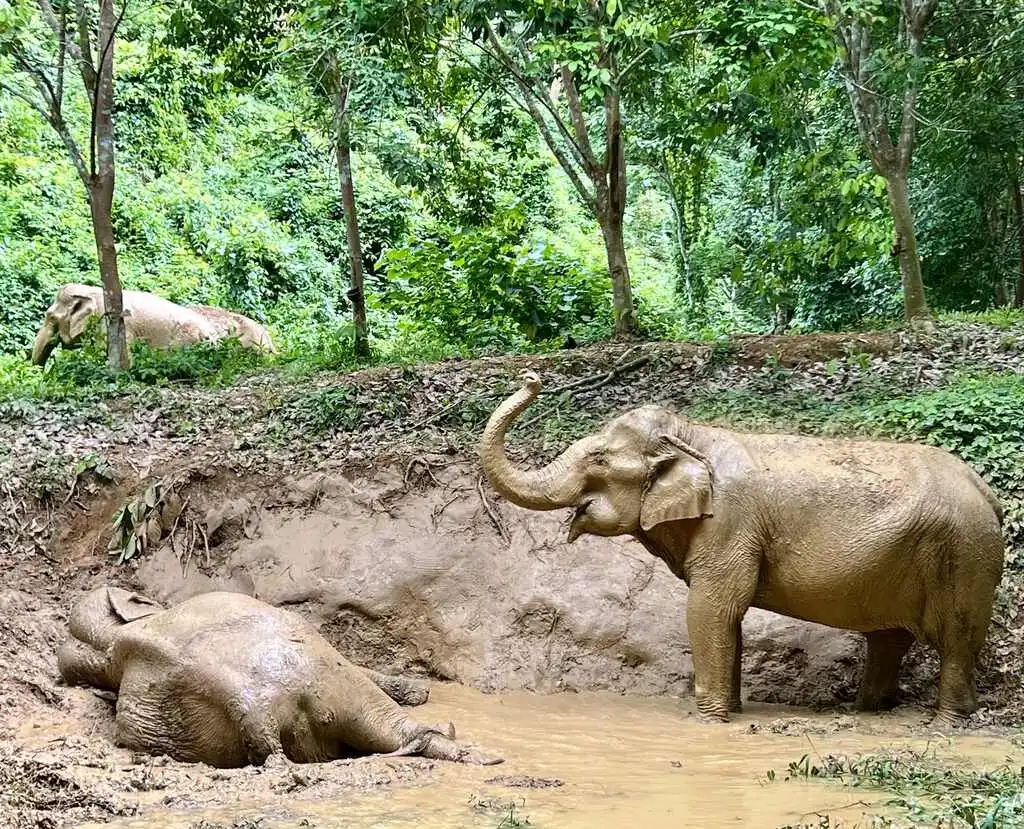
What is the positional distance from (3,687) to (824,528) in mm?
5075

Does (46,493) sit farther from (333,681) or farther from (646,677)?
(646,677)

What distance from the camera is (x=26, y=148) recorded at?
74.1 ft

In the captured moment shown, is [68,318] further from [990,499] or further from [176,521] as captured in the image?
[990,499]

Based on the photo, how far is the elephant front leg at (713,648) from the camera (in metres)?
7.00

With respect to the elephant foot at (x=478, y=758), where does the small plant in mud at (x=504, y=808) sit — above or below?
above

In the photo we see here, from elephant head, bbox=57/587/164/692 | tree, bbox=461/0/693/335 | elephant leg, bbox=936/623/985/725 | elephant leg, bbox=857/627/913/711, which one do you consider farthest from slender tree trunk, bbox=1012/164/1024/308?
elephant head, bbox=57/587/164/692

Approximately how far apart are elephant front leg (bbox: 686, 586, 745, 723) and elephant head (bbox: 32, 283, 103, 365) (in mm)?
11357

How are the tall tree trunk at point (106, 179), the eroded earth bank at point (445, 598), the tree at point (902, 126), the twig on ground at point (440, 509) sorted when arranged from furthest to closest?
the tree at point (902, 126)
the tall tree trunk at point (106, 179)
the twig on ground at point (440, 509)
the eroded earth bank at point (445, 598)

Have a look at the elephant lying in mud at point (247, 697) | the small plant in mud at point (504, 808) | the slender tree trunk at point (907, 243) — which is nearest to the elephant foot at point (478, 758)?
the elephant lying in mud at point (247, 697)

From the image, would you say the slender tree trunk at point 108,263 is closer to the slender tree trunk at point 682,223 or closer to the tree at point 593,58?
the tree at point 593,58

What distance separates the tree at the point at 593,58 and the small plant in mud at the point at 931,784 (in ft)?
19.9

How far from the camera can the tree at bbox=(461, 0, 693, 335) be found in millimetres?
10000

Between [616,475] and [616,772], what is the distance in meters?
2.09

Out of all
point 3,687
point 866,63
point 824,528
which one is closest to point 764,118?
point 866,63
